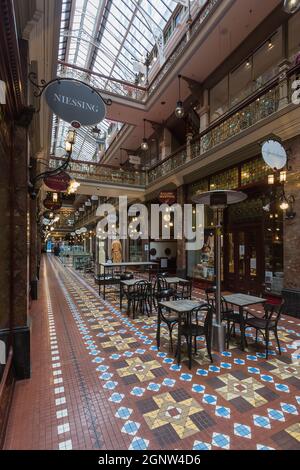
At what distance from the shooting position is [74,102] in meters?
3.21

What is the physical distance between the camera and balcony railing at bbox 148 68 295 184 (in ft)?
19.9

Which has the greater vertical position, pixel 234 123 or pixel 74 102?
pixel 234 123

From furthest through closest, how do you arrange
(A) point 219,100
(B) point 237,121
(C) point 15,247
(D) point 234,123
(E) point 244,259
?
(A) point 219,100
(E) point 244,259
(D) point 234,123
(B) point 237,121
(C) point 15,247

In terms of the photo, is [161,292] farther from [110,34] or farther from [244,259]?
[110,34]

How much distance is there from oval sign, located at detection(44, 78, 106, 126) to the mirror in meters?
3.56

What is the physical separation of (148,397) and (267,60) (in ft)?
30.2

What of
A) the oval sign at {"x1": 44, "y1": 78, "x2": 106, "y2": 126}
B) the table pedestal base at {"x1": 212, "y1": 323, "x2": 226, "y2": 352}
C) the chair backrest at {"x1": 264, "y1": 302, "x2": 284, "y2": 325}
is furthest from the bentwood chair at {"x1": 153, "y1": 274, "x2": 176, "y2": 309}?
the oval sign at {"x1": 44, "y1": 78, "x2": 106, "y2": 126}

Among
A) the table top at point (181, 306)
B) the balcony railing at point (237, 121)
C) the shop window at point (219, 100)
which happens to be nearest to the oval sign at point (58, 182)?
the balcony railing at point (237, 121)

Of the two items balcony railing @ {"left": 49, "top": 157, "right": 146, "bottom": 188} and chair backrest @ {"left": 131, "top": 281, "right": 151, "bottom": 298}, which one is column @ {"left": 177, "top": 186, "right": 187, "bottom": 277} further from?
chair backrest @ {"left": 131, "top": 281, "right": 151, "bottom": 298}

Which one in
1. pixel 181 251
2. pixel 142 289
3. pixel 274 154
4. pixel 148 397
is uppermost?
pixel 274 154

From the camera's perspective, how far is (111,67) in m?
13.9

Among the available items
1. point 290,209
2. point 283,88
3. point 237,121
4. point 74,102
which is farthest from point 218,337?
point 237,121

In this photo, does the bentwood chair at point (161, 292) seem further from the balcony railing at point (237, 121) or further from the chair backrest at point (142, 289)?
the balcony railing at point (237, 121)

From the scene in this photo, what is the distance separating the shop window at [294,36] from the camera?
6254mm
